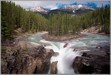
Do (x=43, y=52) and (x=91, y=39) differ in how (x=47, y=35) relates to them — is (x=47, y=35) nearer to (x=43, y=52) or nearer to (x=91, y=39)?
(x=43, y=52)

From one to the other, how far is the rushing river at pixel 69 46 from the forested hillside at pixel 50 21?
14cm

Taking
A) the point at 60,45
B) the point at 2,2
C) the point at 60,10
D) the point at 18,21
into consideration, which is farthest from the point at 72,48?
the point at 2,2

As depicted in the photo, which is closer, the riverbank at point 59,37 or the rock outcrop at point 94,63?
the rock outcrop at point 94,63

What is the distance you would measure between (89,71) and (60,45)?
0.61 m

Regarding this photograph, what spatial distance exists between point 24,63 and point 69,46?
0.76 metres

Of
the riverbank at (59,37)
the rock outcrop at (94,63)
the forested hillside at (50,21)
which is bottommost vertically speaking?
the rock outcrop at (94,63)

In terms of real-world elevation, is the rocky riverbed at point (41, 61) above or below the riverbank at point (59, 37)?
below

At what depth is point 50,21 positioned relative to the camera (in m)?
5.40

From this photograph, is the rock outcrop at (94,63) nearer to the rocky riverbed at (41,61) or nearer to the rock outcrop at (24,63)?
the rocky riverbed at (41,61)

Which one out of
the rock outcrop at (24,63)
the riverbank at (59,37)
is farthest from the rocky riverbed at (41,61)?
the riverbank at (59,37)

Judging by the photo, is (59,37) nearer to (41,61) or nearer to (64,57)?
(64,57)

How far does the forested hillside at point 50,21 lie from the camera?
5.29 meters

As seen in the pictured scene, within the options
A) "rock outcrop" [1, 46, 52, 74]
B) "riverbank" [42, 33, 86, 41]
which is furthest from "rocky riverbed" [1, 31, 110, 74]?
"riverbank" [42, 33, 86, 41]

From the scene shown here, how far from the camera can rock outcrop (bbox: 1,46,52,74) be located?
5285 millimetres
